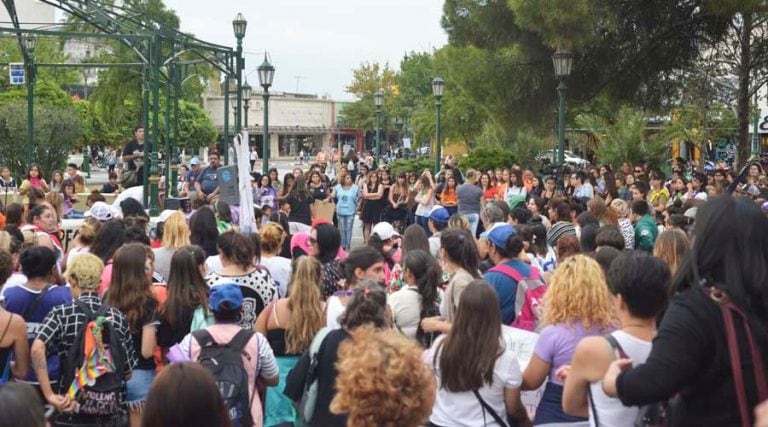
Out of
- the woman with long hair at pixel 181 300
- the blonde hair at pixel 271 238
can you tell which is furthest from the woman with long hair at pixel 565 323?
the blonde hair at pixel 271 238

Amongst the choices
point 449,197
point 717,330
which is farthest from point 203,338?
point 449,197

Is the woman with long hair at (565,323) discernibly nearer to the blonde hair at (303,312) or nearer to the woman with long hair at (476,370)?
the woman with long hair at (476,370)

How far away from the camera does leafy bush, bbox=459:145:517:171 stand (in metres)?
30.6

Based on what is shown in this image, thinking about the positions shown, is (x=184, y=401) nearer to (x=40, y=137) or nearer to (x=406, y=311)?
(x=406, y=311)

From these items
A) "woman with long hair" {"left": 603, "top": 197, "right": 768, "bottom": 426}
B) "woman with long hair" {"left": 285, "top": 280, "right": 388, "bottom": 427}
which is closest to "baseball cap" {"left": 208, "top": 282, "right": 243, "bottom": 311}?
"woman with long hair" {"left": 285, "top": 280, "right": 388, "bottom": 427}

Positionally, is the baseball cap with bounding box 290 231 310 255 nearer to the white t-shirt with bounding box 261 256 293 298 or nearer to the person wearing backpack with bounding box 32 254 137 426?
the white t-shirt with bounding box 261 256 293 298

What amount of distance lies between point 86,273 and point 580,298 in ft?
9.84

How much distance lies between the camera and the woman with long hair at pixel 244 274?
7.05 meters

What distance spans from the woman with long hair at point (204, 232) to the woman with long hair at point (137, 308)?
284 cm

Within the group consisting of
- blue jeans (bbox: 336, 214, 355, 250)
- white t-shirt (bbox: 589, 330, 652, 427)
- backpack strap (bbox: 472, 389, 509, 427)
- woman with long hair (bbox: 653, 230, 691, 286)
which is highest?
woman with long hair (bbox: 653, 230, 691, 286)

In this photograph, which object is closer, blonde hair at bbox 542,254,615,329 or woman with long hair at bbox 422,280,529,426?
woman with long hair at bbox 422,280,529,426

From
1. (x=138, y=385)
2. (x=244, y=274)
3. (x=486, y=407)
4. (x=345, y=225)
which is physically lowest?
(x=345, y=225)

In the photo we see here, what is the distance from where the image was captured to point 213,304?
17.9 ft

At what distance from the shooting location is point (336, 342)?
5.20 meters
